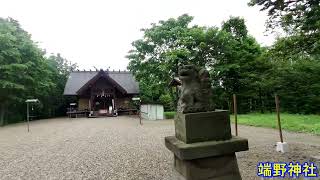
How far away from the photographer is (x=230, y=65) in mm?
21250

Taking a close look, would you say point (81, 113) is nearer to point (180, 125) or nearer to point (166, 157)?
point (166, 157)

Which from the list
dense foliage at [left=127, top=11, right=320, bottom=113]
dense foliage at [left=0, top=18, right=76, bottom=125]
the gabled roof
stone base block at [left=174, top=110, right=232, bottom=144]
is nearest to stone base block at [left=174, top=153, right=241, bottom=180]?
stone base block at [left=174, top=110, right=232, bottom=144]

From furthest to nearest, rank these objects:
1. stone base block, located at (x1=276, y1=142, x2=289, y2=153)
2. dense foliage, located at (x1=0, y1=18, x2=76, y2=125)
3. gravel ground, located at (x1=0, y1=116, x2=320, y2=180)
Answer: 1. dense foliage, located at (x1=0, y1=18, x2=76, y2=125)
2. stone base block, located at (x1=276, y1=142, x2=289, y2=153)
3. gravel ground, located at (x1=0, y1=116, x2=320, y2=180)

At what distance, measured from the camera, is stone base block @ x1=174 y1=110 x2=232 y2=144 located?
361 centimetres

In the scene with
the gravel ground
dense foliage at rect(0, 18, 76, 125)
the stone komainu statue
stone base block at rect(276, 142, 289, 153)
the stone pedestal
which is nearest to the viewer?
the stone pedestal

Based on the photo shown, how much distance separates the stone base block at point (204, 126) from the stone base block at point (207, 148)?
7 centimetres

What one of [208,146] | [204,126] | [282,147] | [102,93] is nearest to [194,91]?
[204,126]

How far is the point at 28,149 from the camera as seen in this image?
10070 millimetres

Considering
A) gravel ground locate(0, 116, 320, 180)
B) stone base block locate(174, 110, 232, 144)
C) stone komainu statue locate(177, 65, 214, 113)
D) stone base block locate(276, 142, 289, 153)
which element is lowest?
gravel ground locate(0, 116, 320, 180)

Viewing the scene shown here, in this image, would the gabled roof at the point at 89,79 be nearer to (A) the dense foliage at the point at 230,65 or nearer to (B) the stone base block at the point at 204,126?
(A) the dense foliage at the point at 230,65

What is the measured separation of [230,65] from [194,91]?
18054mm

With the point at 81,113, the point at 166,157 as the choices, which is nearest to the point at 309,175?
the point at 166,157

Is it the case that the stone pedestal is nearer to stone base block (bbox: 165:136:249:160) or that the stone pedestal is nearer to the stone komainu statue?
stone base block (bbox: 165:136:249:160)

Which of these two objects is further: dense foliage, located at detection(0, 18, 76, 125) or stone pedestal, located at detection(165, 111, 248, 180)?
dense foliage, located at detection(0, 18, 76, 125)
